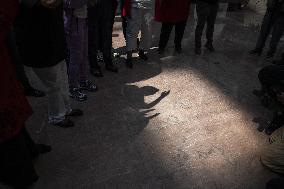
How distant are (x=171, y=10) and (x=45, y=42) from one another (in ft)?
9.15

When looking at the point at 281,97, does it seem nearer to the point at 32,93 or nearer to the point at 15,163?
the point at 15,163

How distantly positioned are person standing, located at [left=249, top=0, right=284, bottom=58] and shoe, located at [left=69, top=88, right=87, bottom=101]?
3280 mm

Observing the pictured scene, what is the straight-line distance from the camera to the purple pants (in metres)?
3.78

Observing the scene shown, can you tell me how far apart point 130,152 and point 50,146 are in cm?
83

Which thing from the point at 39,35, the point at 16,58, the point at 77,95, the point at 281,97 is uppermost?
the point at 39,35

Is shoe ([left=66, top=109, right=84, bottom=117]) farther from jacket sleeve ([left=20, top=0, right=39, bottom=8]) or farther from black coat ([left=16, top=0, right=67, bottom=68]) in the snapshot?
jacket sleeve ([left=20, top=0, right=39, bottom=8])

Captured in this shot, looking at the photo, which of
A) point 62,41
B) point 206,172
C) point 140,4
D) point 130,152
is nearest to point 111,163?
point 130,152

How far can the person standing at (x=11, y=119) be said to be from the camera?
2322 millimetres

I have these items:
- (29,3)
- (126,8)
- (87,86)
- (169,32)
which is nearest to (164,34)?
(169,32)

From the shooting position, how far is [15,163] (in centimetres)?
254

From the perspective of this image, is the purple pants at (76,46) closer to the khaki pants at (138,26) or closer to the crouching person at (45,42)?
the crouching person at (45,42)

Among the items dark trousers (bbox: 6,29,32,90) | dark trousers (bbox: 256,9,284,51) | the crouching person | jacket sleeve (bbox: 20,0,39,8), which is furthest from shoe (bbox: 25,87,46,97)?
dark trousers (bbox: 256,9,284,51)

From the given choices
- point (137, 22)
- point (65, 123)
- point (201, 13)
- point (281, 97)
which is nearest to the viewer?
point (281, 97)

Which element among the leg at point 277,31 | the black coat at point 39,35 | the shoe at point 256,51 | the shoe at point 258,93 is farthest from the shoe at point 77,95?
the leg at point 277,31
